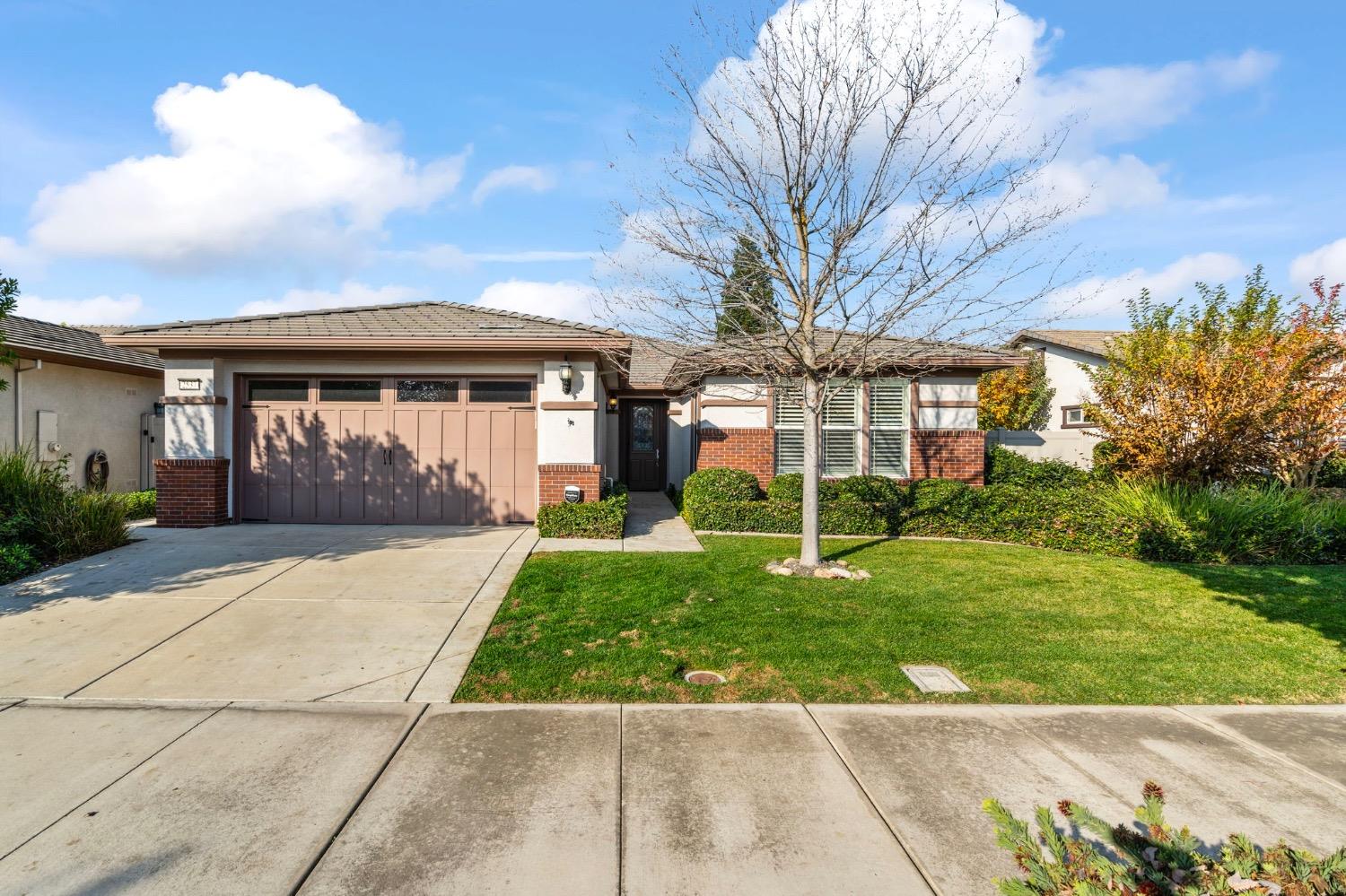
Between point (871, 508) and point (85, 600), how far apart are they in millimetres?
10007

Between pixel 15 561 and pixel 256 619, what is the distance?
12.1 feet

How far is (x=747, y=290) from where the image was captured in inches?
331

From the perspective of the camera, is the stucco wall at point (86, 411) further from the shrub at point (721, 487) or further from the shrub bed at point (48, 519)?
the shrub at point (721, 487)

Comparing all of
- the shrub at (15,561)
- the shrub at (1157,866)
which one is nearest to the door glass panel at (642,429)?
the shrub at (15,561)

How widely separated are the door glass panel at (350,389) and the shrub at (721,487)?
5541 mm

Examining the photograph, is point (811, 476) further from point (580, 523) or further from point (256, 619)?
point (256, 619)

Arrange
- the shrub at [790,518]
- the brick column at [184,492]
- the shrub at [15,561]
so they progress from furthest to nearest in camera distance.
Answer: the shrub at [790,518], the brick column at [184,492], the shrub at [15,561]

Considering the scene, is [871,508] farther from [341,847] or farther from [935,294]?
[341,847]

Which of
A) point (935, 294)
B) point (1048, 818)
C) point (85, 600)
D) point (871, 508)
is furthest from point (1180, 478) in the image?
point (85, 600)

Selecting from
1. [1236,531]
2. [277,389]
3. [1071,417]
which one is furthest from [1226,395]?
[277,389]

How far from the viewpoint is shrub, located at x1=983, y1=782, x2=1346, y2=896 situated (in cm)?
161

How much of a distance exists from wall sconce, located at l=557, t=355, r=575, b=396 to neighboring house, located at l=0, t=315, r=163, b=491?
8.10 metres

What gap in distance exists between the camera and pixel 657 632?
221 inches

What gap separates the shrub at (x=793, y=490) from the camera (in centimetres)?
1089
